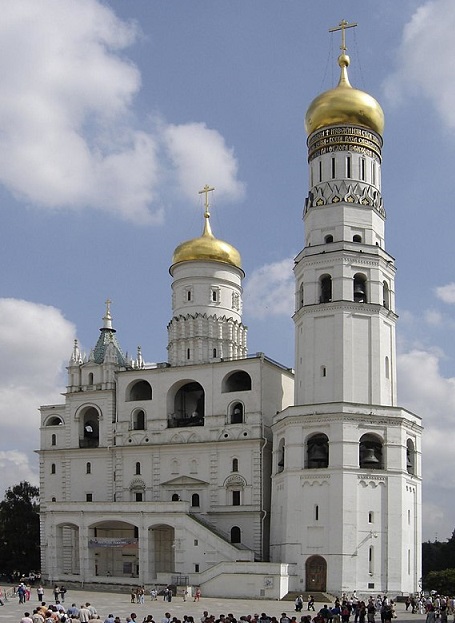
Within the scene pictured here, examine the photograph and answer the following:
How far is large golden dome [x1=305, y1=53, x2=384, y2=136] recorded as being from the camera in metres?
52.7

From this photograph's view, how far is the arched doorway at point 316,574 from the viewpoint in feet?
152

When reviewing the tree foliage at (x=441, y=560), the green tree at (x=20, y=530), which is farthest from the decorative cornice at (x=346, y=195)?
the tree foliage at (x=441, y=560)

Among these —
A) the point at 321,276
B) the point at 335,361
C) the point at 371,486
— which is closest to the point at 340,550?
the point at 371,486

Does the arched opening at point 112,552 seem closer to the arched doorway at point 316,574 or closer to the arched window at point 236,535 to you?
the arched window at point 236,535

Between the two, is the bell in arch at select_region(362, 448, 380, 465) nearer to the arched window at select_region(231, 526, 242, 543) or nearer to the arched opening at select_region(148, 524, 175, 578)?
the arched window at select_region(231, 526, 242, 543)

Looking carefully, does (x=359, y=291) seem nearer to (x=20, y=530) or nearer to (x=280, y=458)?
(x=280, y=458)

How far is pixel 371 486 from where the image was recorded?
47.2 m

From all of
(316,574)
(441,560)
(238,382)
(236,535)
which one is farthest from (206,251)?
(441,560)

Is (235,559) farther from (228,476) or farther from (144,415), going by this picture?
(144,415)

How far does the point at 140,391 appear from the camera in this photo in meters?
60.2

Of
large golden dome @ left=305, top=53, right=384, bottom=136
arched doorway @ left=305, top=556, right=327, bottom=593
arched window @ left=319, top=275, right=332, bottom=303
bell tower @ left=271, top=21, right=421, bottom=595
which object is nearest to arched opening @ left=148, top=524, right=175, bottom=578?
bell tower @ left=271, top=21, right=421, bottom=595

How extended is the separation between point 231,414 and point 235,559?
9.08m

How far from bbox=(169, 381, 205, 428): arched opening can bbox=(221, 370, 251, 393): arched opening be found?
2292 millimetres

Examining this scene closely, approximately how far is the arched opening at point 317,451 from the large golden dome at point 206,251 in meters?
16.9
